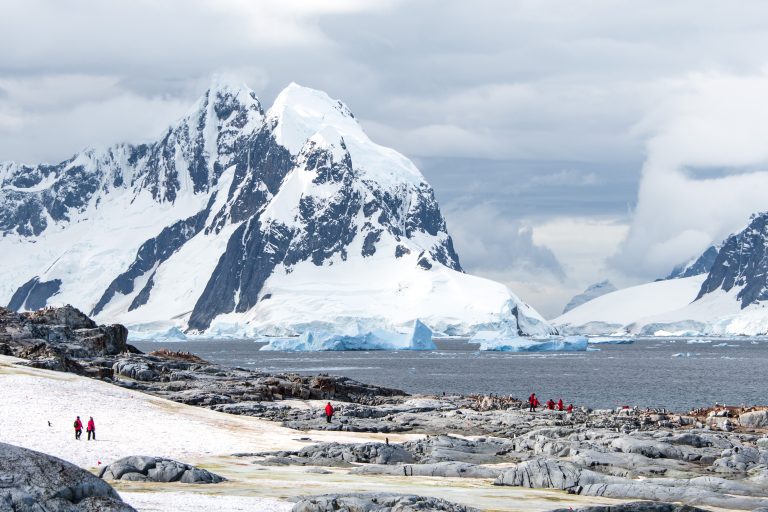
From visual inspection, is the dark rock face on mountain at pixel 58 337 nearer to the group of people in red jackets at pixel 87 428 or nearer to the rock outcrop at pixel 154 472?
the group of people in red jackets at pixel 87 428

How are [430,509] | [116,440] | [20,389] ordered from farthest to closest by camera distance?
[20,389] → [116,440] → [430,509]

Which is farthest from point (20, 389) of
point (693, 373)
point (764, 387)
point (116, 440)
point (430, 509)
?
point (693, 373)

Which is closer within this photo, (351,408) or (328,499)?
(328,499)

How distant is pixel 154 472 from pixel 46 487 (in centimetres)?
2093

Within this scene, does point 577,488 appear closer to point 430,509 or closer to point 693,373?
point 430,509

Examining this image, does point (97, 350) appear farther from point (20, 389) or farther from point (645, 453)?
point (645, 453)

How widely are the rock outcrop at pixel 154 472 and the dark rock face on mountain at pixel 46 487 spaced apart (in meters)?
19.7

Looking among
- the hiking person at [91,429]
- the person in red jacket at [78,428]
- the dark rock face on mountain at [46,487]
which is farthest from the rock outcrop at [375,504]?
the hiking person at [91,429]

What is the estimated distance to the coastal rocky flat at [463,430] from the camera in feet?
179

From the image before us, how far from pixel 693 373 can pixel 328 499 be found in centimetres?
15583

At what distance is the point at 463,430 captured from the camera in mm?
82000

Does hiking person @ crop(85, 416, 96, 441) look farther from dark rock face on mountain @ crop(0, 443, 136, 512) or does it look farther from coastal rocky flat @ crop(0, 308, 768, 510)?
dark rock face on mountain @ crop(0, 443, 136, 512)

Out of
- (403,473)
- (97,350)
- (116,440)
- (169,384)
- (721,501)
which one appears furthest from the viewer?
(97,350)

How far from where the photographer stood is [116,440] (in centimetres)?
6309
